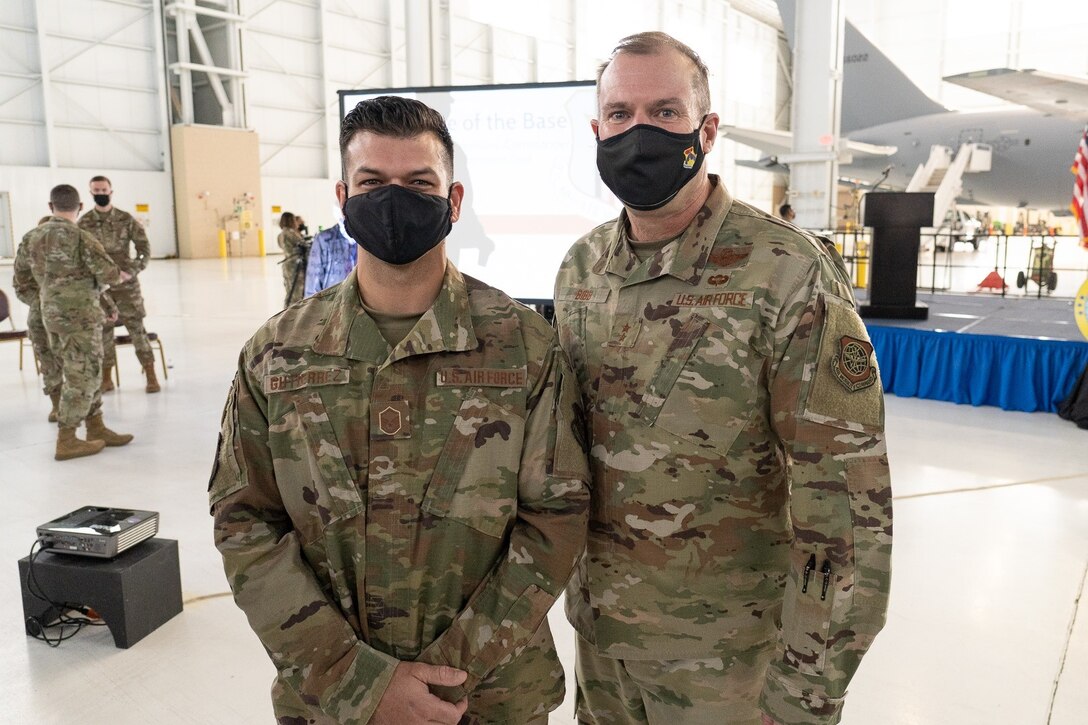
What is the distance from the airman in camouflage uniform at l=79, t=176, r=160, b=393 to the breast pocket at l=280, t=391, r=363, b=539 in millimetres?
6176

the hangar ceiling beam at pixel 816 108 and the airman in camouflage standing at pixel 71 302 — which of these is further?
the hangar ceiling beam at pixel 816 108

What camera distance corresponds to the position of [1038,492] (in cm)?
439

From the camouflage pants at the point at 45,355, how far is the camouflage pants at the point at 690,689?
18.0 feet

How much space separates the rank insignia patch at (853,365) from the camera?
1288 mm

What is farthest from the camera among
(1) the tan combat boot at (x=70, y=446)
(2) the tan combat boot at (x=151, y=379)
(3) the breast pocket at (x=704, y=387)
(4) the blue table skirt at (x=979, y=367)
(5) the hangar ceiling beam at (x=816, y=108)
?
(5) the hangar ceiling beam at (x=816, y=108)

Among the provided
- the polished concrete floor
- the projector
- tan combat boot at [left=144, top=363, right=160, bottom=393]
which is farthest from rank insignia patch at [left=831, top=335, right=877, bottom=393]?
tan combat boot at [left=144, top=363, right=160, bottom=393]

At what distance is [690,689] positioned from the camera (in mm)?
1492

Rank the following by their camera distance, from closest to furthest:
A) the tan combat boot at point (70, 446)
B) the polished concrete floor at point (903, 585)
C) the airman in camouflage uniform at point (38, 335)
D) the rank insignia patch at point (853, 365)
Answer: the rank insignia patch at point (853, 365) → the polished concrete floor at point (903, 585) → the tan combat boot at point (70, 446) → the airman in camouflage uniform at point (38, 335)

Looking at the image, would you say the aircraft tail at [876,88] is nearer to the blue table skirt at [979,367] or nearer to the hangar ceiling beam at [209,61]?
the blue table skirt at [979,367]

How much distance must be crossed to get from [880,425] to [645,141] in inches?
26.3

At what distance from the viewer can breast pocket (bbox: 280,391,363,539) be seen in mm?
1330

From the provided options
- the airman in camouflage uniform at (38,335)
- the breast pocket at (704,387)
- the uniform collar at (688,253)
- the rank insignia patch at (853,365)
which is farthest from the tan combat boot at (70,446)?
the rank insignia patch at (853,365)

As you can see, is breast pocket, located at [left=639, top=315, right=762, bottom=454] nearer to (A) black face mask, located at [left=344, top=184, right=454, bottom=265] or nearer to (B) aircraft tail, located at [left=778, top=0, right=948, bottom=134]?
(A) black face mask, located at [left=344, top=184, right=454, bottom=265]

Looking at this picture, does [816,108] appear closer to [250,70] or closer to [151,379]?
[151,379]
